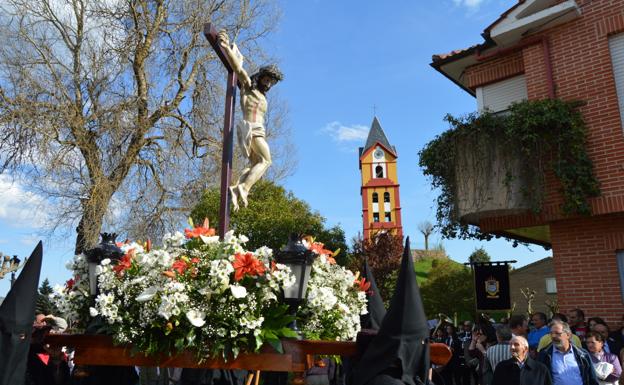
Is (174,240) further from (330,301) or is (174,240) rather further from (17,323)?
(330,301)

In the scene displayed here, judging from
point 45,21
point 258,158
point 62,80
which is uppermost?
point 45,21

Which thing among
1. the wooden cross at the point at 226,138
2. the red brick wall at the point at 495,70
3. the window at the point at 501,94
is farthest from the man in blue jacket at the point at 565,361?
the red brick wall at the point at 495,70

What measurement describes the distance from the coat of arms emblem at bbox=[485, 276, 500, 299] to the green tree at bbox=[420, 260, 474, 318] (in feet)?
43.4

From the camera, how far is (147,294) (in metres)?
3.02

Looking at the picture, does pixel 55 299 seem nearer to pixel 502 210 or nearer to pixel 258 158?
pixel 258 158

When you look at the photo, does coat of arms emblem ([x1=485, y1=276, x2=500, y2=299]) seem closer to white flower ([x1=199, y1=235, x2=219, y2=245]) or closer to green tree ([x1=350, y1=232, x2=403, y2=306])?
green tree ([x1=350, y1=232, x2=403, y2=306])

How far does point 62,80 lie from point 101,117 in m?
1.51

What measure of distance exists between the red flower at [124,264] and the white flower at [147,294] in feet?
0.83

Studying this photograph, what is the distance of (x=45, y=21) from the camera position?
15.2 metres

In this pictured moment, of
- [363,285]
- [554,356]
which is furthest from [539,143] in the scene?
[363,285]

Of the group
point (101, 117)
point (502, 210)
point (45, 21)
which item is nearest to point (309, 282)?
point (502, 210)

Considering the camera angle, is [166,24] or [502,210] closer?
[502,210]

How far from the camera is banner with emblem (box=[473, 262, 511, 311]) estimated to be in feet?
47.1

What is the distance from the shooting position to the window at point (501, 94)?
11.4 metres
